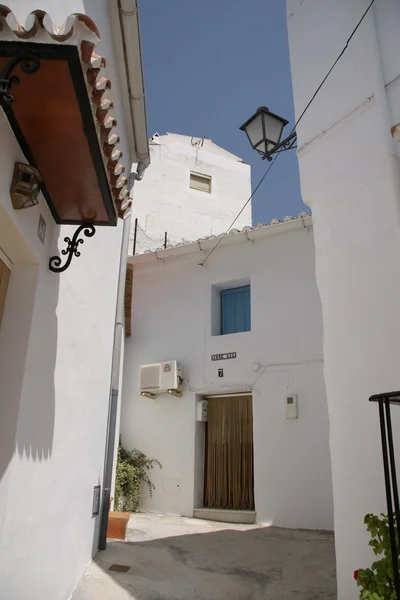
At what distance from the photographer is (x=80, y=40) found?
1.97 m

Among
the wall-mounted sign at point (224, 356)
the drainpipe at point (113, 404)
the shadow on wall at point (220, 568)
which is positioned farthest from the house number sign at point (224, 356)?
the drainpipe at point (113, 404)

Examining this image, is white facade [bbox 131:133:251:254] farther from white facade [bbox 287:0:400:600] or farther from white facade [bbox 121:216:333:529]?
white facade [bbox 287:0:400:600]

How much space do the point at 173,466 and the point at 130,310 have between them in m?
3.34

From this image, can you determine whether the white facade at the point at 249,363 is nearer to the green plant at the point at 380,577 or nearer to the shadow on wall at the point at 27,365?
the green plant at the point at 380,577

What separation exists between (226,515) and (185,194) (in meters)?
9.25

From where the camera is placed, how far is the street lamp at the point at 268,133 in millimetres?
5203

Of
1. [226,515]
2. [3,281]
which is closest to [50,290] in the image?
[3,281]

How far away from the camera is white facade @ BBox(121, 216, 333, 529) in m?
7.86

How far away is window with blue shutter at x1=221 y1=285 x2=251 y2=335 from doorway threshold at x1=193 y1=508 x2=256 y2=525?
3234mm

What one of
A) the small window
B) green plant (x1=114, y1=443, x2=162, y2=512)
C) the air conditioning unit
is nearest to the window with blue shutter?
the air conditioning unit

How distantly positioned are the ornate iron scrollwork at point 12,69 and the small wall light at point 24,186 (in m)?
0.60

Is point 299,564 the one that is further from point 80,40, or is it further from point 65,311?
point 80,40

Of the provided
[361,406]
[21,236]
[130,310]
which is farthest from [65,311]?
[130,310]

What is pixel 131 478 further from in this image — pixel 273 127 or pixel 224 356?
pixel 273 127
